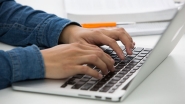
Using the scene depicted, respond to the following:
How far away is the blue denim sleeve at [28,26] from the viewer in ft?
3.46

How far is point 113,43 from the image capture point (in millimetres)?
943

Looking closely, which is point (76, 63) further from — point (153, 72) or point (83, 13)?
point (83, 13)

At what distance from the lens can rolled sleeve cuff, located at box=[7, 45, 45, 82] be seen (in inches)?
31.5

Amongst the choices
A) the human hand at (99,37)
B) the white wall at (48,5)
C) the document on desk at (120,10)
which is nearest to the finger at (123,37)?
the human hand at (99,37)

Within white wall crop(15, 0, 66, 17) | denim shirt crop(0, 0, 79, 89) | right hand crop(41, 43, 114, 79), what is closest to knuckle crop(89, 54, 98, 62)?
right hand crop(41, 43, 114, 79)

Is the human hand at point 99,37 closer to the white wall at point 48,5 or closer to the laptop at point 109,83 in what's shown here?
the laptop at point 109,83

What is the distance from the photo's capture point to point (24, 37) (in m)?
1.11

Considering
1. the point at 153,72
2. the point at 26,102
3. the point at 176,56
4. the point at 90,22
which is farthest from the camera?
the point at 90,22

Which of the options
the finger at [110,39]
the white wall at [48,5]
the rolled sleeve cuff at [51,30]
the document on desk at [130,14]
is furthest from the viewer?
the white wall at [48,5]

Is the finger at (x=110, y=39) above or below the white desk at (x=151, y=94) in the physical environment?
above

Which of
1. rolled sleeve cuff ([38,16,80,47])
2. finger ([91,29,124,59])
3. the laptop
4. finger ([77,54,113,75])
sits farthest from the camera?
rolled sleeve cuff ([38,16,80,47])

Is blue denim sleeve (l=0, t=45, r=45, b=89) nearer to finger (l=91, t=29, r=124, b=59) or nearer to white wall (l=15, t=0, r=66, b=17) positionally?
finger (l=91, t=29, r=124, b=59)

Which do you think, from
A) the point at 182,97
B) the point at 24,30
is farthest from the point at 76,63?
the point at 24,30

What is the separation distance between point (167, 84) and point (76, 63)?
202 mm
